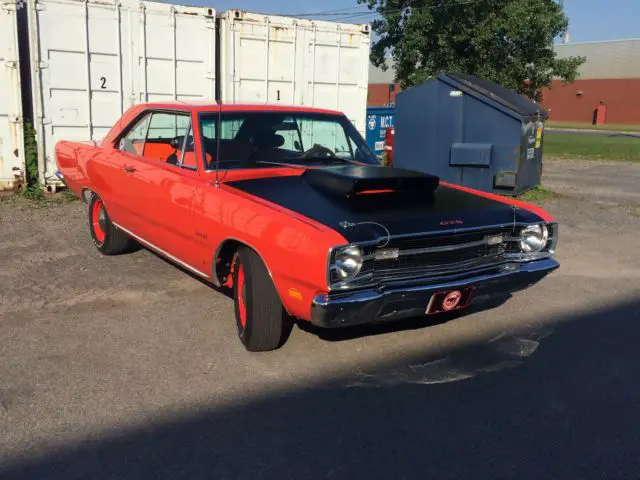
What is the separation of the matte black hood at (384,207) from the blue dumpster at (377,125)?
331 inches

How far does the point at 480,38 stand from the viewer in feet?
64.7

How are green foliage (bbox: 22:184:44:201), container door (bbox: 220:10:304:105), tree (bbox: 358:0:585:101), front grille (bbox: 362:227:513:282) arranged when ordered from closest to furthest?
front grille (bbox: 362:227:513:282)
green foliage (bbox: 22:184:44:201)
container door (bbox: 220:10:304:105)
tree (bbox: 358:0:585:101)

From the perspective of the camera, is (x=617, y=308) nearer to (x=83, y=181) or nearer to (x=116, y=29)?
(x=83, y=181)

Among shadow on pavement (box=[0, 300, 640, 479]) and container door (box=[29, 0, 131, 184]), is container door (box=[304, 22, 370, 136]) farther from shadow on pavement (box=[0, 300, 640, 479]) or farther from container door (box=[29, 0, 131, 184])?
shadow on pavement (box=[0, 300, 640, 479])

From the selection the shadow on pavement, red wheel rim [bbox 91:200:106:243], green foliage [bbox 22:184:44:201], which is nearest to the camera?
the shadow on pavement

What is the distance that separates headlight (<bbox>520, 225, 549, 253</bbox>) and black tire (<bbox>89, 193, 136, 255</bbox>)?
11.8 ft

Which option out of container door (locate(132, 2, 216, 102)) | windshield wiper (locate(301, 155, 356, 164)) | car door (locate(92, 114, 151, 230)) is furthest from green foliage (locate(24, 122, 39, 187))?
Result: windshield wiper (locate(301, 155, 356, 164))

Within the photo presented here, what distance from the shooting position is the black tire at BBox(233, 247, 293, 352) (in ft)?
12.8

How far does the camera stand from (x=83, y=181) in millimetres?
6496

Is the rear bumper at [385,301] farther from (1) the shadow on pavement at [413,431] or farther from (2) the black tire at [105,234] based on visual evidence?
(2) the black tire at [105,234]

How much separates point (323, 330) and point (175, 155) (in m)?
1.74

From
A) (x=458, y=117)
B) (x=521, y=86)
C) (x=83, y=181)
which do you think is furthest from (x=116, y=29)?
(x=521, y=86)

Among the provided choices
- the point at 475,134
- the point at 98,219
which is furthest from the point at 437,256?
the point at 475,134

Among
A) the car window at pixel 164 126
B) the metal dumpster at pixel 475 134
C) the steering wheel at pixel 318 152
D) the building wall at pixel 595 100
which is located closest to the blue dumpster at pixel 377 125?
the metal dumpster at pixel 475 134
